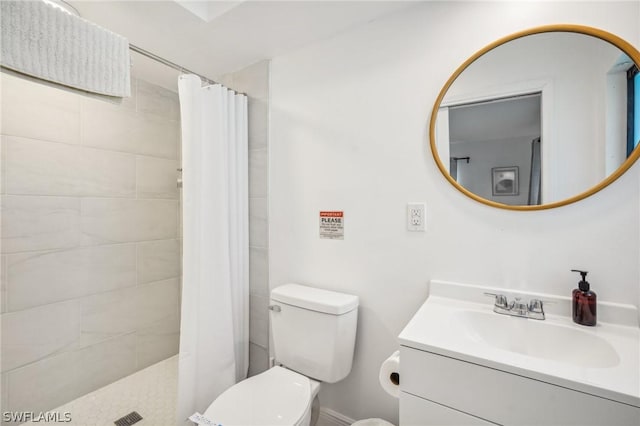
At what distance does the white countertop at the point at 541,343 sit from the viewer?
2.33 ft

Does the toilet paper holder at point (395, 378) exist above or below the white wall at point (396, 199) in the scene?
below

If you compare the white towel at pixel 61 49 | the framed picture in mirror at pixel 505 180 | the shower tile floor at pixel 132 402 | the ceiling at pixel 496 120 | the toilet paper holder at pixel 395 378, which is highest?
the white towel at pixel 61 49

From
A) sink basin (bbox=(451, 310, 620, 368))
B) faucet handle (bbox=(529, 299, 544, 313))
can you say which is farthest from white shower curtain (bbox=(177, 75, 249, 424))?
faucet handle (bbox=(529, 299, 544, 313))

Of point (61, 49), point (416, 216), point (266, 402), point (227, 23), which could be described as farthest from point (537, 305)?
point (61, 49)

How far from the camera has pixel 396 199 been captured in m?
1.41

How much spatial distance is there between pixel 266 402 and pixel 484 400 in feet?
2.78

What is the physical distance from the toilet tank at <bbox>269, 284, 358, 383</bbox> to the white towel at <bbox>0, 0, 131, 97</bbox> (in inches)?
47.5

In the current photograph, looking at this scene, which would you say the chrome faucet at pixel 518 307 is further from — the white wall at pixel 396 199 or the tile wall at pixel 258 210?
the tile wall at pixel 258 210

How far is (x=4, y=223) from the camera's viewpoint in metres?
1.51

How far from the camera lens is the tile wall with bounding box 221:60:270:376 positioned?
185cm

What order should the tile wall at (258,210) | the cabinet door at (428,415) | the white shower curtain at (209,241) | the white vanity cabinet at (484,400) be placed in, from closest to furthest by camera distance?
1. the white vanity cabinet at (484,400)
2. the cabinet door at (428,415)
3. the white shower curtain at (209,241)
4. the tile wall at (258,210)

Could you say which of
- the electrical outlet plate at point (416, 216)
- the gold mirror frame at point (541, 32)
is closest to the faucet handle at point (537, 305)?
the gold mirror frame at point (541, 32)

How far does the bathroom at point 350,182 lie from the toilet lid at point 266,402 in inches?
14.5

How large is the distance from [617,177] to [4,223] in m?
2.67
